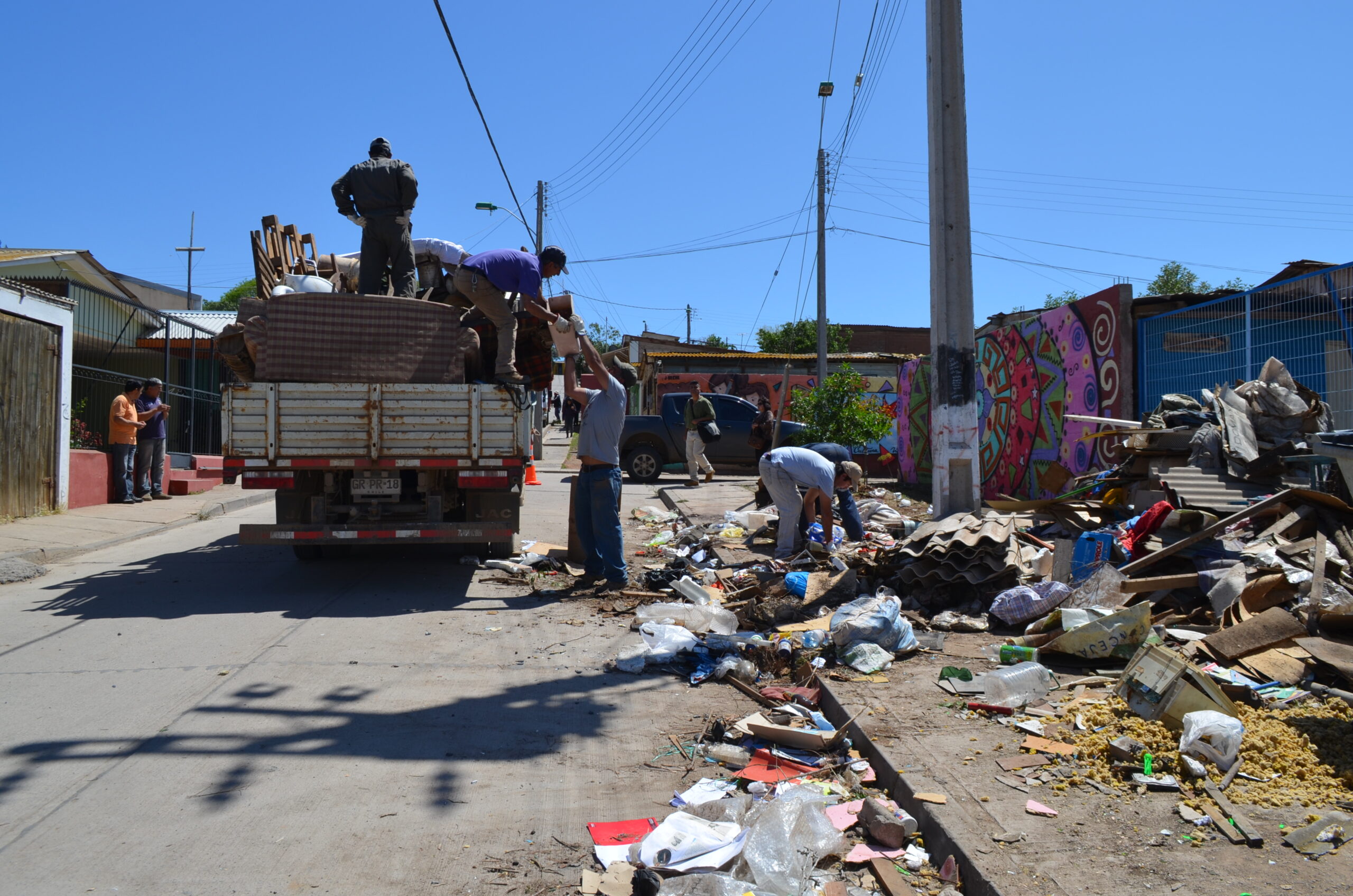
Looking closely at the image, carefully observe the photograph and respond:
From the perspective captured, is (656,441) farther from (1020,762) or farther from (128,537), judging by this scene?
(1020,762)

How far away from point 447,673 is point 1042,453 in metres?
8.68

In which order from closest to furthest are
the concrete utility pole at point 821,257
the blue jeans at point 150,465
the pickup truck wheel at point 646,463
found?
the blue jeans at point 150,465 < the pickup truck wheel at point 646,463 < the concrete utility pole at point 821,257

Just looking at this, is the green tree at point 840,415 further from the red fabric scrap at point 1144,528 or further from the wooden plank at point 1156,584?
the wooden plank at point 1156,584

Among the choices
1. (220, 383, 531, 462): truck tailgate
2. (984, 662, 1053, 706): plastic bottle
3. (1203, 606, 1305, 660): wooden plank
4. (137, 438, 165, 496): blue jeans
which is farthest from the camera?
(137, 438, 165, 496): blue jeans

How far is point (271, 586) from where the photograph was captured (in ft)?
24.3

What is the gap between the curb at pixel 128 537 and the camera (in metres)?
8.66

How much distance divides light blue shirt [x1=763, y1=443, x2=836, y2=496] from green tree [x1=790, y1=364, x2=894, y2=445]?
21.6 ft

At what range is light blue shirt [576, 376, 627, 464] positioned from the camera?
7.29 m

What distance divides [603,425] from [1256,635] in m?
4.70

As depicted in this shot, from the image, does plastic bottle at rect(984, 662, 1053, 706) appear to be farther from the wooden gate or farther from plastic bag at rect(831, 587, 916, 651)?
the wooden gate

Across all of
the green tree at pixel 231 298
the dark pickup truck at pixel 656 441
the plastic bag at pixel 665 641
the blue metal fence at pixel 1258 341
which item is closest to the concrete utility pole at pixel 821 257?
the dark pickup truck at pixel 656 441

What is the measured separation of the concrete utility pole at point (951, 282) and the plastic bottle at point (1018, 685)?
357 cm

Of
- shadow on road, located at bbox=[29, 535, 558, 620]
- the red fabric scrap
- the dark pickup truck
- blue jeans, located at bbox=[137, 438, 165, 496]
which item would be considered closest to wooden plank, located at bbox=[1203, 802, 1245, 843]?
the red fabric scrap

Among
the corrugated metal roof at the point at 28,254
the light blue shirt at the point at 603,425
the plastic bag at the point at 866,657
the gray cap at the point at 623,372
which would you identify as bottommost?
the plastic bag at the point at 866,657
